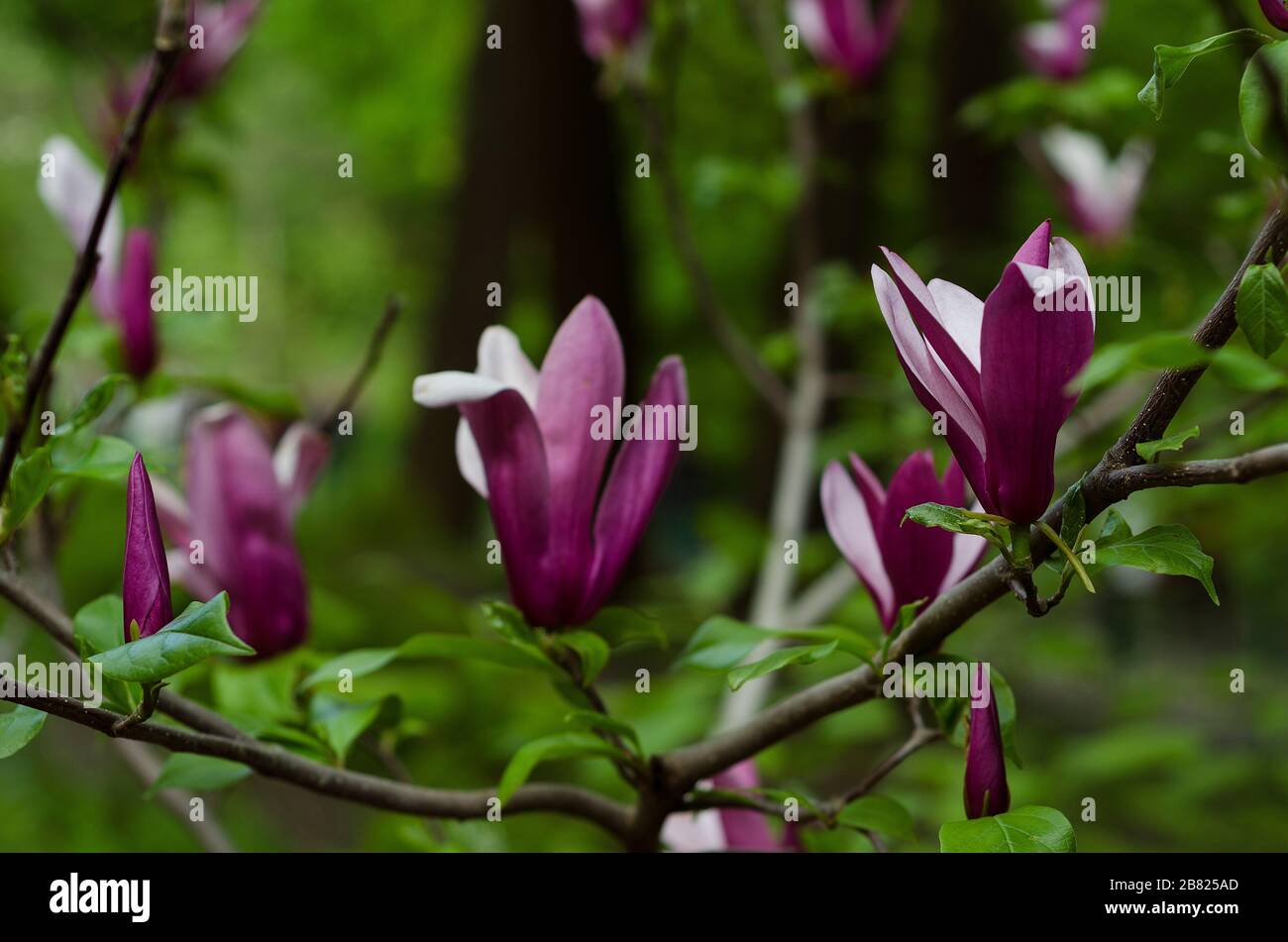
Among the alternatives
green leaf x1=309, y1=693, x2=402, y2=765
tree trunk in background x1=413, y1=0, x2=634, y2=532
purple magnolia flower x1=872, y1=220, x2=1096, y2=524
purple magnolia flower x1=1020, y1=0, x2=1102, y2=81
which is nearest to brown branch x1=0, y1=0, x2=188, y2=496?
green leaf x1=309, y1=693, x2=402, y2=765

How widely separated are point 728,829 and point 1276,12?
2.63 ft

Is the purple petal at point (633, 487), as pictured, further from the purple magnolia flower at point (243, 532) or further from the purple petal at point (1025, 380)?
the purple magnolia flower at point (243, 532)

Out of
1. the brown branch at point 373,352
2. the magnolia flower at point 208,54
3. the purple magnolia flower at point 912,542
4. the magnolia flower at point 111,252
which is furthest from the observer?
the magnolia flower at point 208,54

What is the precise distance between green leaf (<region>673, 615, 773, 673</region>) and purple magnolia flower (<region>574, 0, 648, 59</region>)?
1.47 m

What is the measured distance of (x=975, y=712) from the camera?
815 mm

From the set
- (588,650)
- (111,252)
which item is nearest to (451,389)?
(588,650)

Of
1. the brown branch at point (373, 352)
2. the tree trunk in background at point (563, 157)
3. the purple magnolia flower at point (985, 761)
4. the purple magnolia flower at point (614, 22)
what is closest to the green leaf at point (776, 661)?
the purple magnolia flower at point (985, 761)

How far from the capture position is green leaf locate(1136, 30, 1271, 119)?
2.44ft

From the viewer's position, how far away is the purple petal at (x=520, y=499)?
896mm

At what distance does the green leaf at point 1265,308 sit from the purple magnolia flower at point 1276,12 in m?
0.19

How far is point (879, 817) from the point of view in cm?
89

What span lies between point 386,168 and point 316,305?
5011mm

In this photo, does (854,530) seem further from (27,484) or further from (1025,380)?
(27,484)
